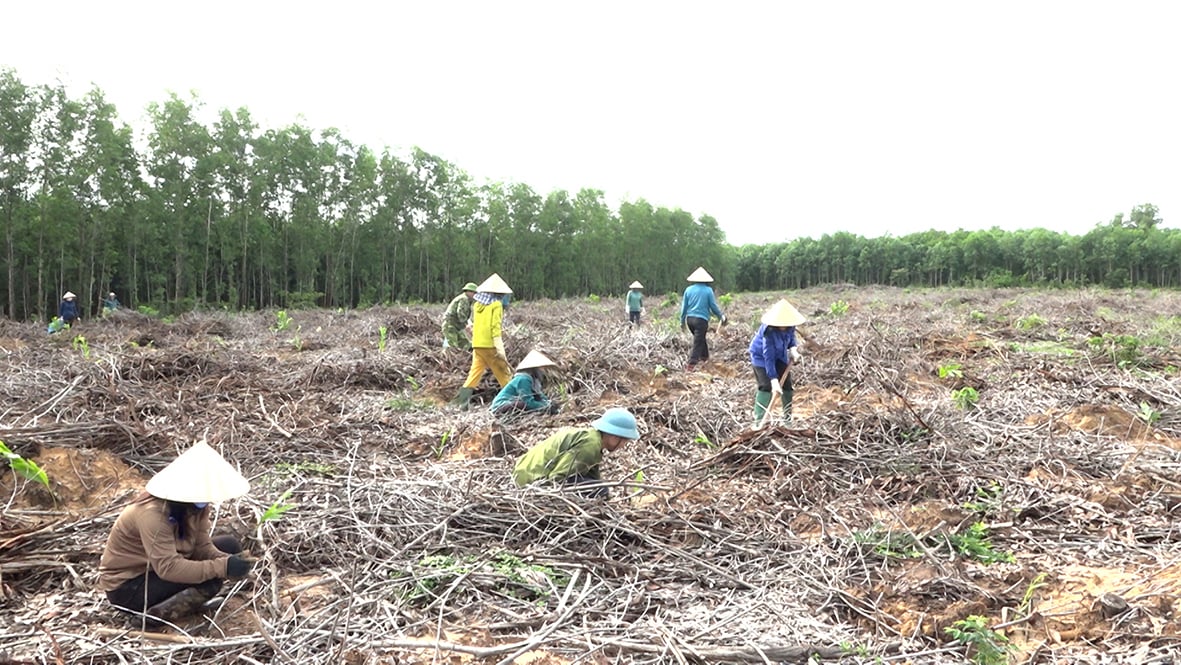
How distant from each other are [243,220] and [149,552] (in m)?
25.2

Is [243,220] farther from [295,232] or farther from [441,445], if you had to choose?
[441,445]

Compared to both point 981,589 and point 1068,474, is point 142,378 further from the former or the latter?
point 1068,474

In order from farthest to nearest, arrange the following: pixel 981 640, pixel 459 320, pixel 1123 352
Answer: pixel 459 320 → pixel 1123 352 → pixel 981 640

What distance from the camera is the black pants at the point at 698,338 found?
29.4 feet

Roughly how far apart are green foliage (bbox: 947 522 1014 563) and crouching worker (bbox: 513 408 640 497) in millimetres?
1738

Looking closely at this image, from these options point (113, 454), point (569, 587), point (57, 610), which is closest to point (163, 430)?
point (113, 454)

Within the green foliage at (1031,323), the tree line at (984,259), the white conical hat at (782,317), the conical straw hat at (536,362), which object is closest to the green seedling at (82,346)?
the conical straw hat at (536,362)

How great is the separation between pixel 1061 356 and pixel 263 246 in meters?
25.2

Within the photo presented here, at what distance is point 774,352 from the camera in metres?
5.70

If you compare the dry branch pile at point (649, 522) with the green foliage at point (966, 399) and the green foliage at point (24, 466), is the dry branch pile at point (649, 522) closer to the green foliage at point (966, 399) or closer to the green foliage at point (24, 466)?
the green foliage at point (966, 399)

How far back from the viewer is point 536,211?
120 feet

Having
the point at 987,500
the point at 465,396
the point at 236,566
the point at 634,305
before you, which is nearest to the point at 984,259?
the point at 634,305

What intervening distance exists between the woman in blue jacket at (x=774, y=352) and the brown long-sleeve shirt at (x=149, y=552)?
417 cm

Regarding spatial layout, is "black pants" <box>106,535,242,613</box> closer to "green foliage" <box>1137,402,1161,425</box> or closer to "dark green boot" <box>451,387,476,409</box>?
"dark green boot" <box>451,387,476,409</box>
